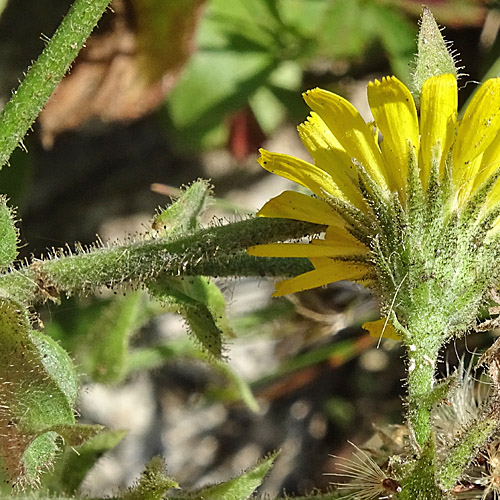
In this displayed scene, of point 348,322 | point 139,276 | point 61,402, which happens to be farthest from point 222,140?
point 61,402

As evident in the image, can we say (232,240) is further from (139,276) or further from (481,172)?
(481,172)

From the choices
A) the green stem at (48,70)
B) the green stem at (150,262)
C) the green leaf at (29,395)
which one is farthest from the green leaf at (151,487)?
the green stem at (48,70)

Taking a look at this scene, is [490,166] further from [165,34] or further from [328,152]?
[165,34]

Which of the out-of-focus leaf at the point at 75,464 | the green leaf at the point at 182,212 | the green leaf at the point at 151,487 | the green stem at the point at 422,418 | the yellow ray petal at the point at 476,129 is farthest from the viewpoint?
the out-of-focus leaf at the point at 75,464

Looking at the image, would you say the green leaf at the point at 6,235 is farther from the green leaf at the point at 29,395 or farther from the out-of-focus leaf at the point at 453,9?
the out-of-focus leaf at the point at 453,9

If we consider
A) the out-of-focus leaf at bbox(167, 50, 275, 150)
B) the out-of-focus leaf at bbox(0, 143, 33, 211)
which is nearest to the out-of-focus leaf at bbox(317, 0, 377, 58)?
the out-of-focus leaf at bbox(167, 50, 275, 150)

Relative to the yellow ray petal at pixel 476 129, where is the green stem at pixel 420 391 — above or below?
below
